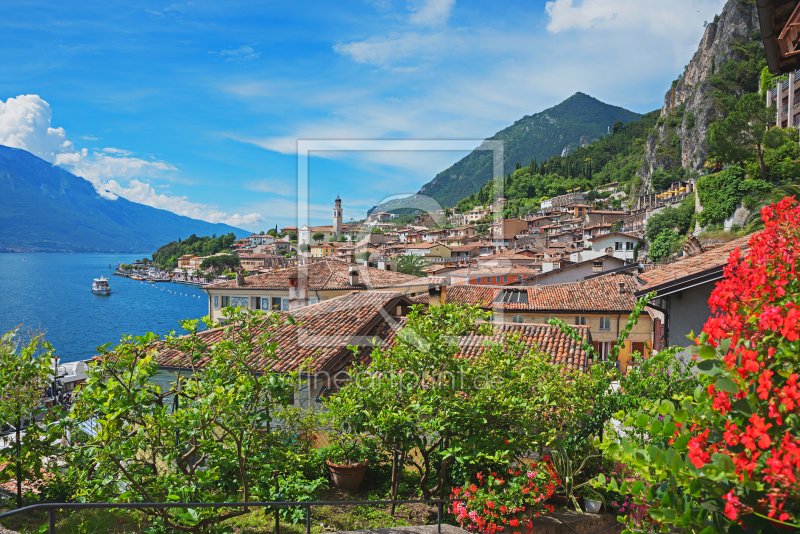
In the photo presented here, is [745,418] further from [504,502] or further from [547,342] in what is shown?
[547,342]

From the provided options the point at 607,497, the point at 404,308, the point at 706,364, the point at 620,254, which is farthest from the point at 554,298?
the point at 620,254

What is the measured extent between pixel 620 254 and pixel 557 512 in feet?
161

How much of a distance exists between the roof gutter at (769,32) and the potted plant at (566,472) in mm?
4937

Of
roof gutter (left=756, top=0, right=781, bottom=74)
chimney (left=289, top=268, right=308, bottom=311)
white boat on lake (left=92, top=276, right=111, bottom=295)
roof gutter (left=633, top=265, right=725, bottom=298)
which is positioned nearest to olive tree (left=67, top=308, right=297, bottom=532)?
roof gutter (left=756, top=0, right=781, bottom=74)

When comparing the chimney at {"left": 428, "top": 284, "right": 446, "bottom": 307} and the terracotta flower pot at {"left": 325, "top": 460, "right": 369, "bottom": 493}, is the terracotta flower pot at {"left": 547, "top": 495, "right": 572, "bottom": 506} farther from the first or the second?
the chimney at {"left": 428, "top": 284, "right": 446, "bottom": 307}

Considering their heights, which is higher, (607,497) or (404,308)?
(404,308)

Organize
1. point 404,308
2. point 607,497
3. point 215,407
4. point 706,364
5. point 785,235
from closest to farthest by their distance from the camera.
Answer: point 706,364
point 785,235
point 215,407
point 607,497
point 404,308

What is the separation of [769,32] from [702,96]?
9447cm

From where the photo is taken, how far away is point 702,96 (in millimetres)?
79938

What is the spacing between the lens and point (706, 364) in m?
1.56

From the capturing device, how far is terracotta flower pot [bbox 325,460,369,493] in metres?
6.89

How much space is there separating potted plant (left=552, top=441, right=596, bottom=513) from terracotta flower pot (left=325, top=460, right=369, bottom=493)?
2.87 meters

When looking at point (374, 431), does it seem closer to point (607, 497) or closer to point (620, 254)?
point (607, 497)

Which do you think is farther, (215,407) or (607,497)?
(607,497)
